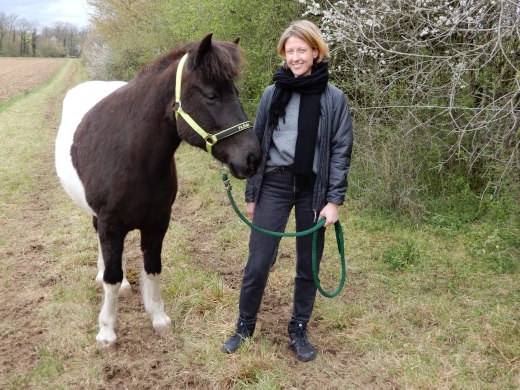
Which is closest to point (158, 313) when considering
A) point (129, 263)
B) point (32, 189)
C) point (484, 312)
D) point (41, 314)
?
point (41, 314)

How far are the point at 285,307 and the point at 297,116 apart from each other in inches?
65.9

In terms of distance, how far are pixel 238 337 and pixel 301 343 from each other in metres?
0.42

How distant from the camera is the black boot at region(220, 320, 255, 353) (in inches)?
118

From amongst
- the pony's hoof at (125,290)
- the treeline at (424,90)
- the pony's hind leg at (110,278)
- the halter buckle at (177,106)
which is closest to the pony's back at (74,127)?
the pony's hind leg at (110,278)

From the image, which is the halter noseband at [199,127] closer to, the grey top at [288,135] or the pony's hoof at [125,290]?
the grey top at [288,135]

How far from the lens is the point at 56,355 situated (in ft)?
9.91

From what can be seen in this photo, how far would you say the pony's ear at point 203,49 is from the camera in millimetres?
2387

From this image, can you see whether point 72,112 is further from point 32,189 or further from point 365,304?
point 32,189

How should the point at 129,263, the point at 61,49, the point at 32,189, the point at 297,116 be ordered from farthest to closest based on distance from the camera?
the point at 61,49 → the point at 32,189 → the point at 129,263 → the point at 297,116

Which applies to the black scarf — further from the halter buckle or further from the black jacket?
the halter buckle

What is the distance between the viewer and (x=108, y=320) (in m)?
3.20

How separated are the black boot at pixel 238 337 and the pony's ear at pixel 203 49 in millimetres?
1685

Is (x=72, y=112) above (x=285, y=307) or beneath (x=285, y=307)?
above

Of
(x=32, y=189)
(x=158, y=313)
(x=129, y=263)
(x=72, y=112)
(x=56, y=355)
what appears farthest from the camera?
(x=32, y=189)
